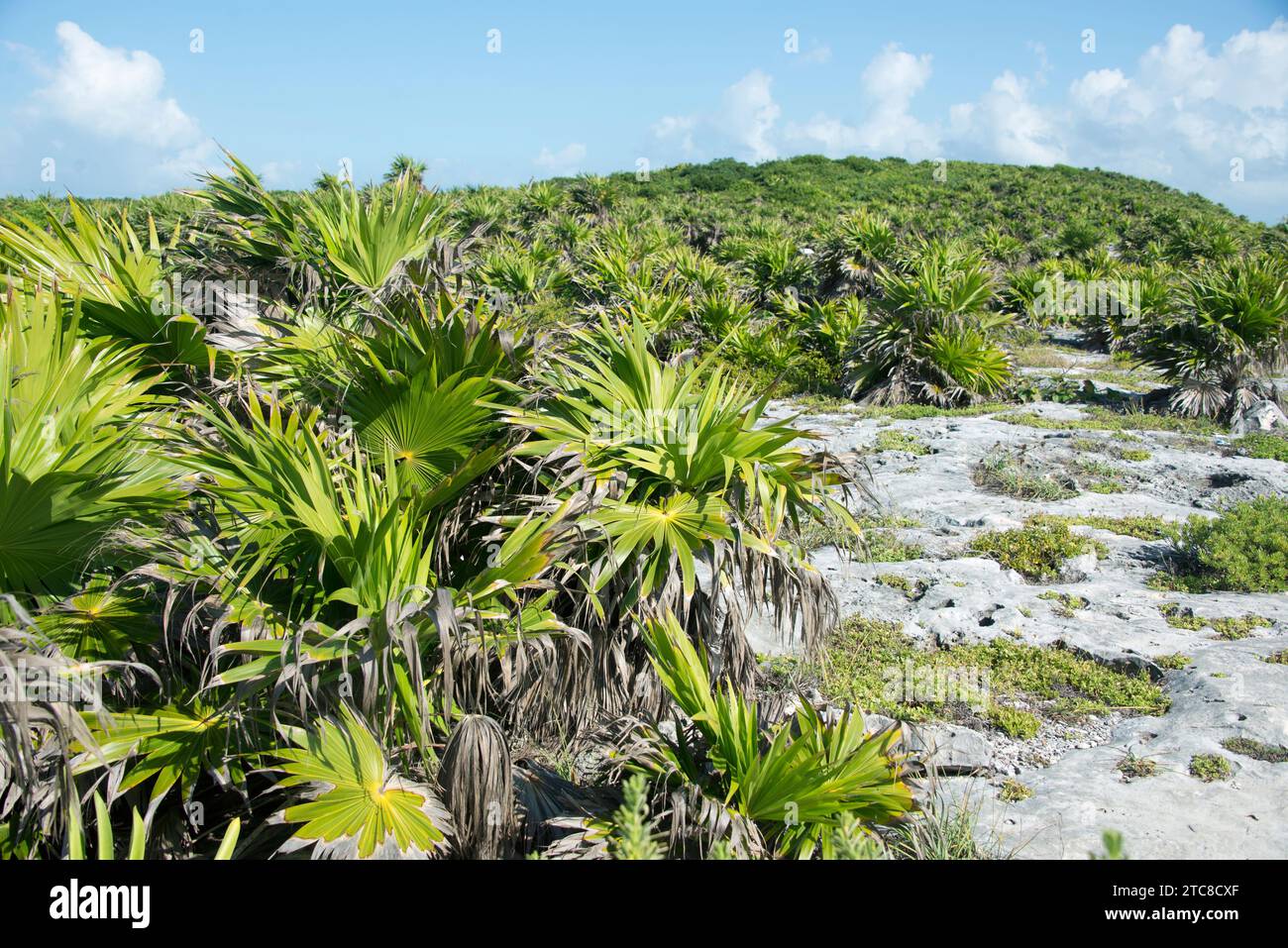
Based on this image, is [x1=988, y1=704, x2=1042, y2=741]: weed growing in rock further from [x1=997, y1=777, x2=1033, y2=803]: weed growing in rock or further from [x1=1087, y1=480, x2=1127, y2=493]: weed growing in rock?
[x1=1087, y1=480, x2=1127, y2=493]: weed growing in rock

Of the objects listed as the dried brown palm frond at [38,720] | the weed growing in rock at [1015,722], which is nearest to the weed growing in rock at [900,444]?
the weed growing in rock at [1015,722]

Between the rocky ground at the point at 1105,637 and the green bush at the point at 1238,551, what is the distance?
19 centimetres

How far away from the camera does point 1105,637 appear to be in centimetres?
Answer: 566

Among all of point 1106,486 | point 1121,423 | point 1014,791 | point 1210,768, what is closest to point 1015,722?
point 1014,791

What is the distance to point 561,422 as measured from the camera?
3.89 m

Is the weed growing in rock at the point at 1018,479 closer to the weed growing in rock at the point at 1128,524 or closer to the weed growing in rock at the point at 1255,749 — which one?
the weed growing in rock at the point at 1128,524

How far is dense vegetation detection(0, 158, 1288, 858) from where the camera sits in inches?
108

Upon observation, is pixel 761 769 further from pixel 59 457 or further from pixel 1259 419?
pixel 1259 419

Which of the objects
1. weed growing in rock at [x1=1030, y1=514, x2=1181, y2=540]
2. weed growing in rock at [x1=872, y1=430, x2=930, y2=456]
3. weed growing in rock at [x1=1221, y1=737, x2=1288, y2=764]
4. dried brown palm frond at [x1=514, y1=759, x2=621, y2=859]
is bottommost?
weed growing in rock at [x1=1221, y1=737, x2=1288, y2=764]

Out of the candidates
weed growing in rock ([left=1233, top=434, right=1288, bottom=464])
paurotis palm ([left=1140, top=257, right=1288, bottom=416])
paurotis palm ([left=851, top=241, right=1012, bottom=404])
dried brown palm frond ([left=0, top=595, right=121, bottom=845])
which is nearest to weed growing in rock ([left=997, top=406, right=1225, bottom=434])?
paurotis palm ([left=1140, top=257, right=1288, bottom=416])

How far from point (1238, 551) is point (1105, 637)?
199 centimetres

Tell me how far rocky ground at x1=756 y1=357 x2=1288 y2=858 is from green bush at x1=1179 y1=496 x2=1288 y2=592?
189mm
